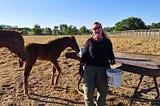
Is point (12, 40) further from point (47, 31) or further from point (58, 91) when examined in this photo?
point (47, 31)

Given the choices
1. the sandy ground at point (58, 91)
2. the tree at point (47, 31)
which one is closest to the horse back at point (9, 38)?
the sandy ground at point (58, 91)

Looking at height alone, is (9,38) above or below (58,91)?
above

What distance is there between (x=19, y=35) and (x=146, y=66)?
2.91 metres

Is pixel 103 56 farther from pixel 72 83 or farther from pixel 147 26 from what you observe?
pixel 147 26

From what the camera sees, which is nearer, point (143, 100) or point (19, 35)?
point (19, 35)

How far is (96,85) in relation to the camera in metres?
5.38

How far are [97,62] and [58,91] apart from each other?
9.80ft

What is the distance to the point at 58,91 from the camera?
7.87m

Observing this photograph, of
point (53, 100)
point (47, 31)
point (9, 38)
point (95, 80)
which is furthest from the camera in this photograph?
point (47, 31)

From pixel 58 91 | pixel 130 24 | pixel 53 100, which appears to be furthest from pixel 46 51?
pixel 130 24

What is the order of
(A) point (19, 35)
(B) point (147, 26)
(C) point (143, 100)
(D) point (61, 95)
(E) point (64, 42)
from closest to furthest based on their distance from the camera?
1. (A) point (19, 35)
2. (C) point (143, 100)
3. (D) point (61, 95)
4. (E) point (64, 42)
5. (B) point (147, 26)

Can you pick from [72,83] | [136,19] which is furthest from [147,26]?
[72,83]

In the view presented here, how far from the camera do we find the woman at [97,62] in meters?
5.09

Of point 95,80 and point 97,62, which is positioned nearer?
point 97,62
